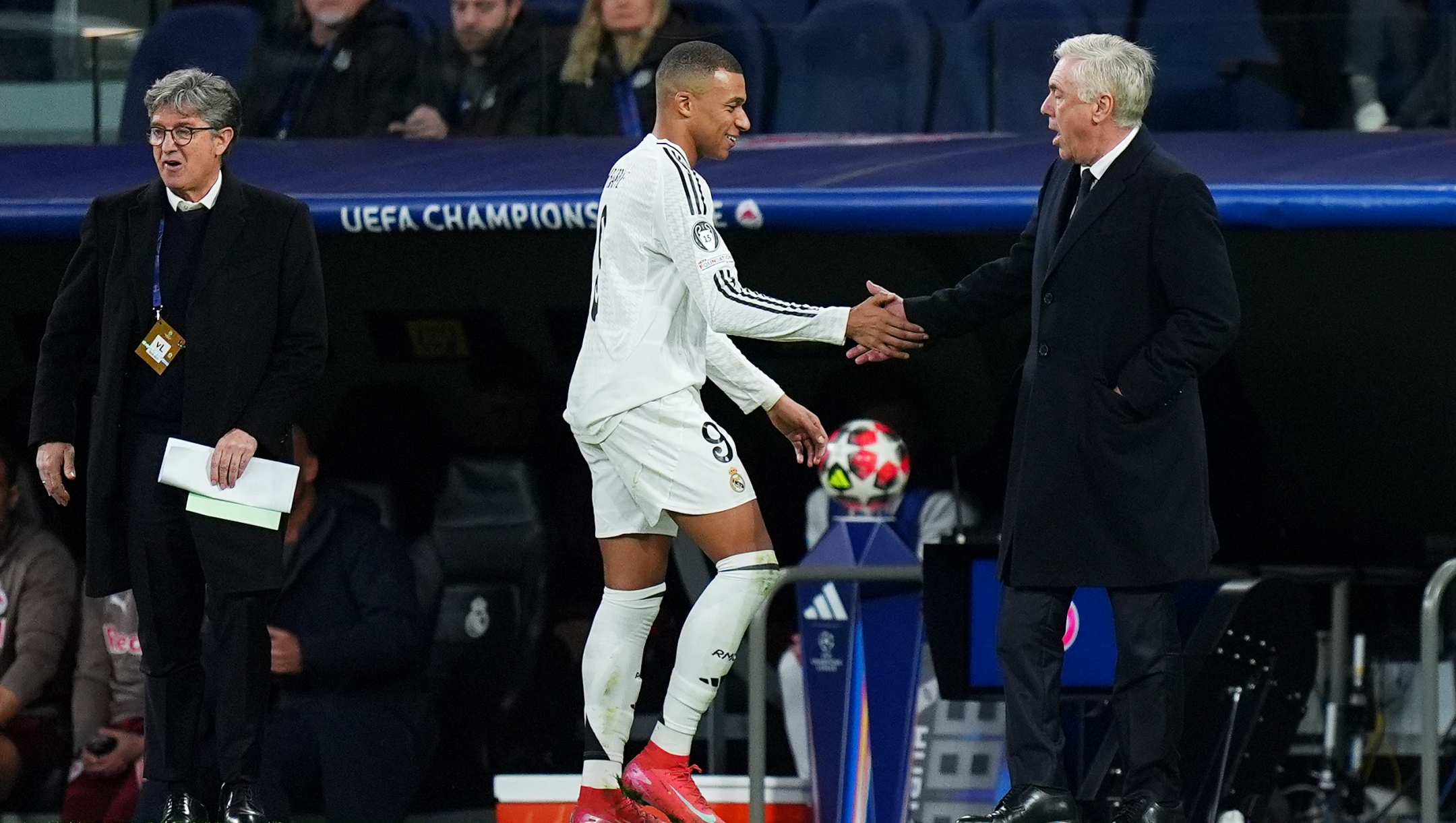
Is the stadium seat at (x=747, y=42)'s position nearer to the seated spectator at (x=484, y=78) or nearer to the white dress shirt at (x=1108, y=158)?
the seated spectator at (x=484, y=78)

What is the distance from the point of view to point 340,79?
7148 mm

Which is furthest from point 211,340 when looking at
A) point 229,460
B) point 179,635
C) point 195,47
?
point 195,47

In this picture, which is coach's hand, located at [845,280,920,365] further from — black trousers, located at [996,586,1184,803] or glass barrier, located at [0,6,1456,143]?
glass barrier, located at [0,6,1456,143]

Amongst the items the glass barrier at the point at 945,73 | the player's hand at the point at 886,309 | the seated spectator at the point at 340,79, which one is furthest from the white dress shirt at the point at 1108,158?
the seated spectator at the point at 340,79

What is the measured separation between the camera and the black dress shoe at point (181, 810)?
489 centimetres

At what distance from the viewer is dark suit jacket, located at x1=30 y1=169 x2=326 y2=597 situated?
16.0ft

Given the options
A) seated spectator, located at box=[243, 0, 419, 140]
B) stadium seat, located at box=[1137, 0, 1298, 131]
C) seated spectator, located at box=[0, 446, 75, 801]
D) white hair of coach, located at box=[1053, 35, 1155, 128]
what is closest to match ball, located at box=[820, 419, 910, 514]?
stadium seat, located at box=[1137, 0, 1298, 131]

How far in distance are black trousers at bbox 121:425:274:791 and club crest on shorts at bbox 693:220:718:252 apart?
1.21m

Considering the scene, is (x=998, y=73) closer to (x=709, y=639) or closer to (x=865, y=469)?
(x=865, y=469)

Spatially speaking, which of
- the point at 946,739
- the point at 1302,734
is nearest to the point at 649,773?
the point at 946,739

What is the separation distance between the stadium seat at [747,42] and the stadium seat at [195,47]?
141 centimetres

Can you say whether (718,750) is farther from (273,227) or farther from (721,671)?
(273,227)

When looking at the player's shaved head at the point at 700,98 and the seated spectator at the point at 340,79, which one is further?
the seated spectator at the point at 340,79

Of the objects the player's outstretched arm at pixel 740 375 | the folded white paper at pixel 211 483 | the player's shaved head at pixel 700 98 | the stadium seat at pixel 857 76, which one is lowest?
the folded white paper at pixel 211 483
